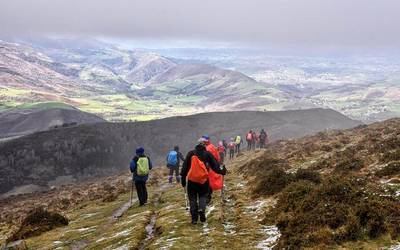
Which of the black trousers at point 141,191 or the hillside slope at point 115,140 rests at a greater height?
the black trousers at point 141,191

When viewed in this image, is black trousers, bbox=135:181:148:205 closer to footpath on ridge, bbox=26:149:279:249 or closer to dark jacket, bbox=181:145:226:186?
footpath on ridge, bbox=26:149:279:249

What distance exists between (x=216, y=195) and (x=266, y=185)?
346 centimetres

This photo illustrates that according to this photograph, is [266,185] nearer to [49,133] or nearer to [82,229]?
[82,229]

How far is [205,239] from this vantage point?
43.2ft

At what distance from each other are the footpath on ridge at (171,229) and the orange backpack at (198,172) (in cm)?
157

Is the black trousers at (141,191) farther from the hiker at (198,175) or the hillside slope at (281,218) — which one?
the hiker at (198,175)

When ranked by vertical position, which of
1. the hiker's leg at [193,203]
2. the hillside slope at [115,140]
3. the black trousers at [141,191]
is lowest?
the hillside slope at [115,140]

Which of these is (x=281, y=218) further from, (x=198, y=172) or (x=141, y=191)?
(x=141, y=191)

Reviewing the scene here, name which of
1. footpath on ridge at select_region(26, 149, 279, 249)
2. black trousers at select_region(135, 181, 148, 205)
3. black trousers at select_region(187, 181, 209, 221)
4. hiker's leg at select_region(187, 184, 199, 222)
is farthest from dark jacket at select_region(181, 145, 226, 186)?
black trousers at select_region(135, 181, 148, 205)

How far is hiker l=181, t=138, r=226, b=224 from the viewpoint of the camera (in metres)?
15.4

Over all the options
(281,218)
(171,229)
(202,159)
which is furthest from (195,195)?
(281,218)

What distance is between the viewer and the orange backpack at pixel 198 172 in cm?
1532

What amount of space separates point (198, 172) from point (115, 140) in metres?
118

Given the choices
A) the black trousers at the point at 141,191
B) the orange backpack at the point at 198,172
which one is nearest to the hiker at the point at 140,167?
the black trousers at the point at 141,191
